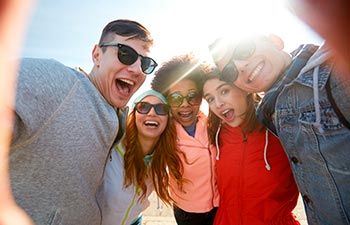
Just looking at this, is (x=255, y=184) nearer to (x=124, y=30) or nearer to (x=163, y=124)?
(x=163, y=124)

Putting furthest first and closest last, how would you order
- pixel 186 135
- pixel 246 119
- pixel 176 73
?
pixel 176 73
pixel 186 135
pixel 246 119

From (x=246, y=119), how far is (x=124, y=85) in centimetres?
145

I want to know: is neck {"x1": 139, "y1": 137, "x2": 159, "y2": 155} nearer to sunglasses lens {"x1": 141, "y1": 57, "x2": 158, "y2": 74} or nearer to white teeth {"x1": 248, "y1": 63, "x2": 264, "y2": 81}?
sunglasses lens {"x1": 141, "y1": 57, "x2": 158, "y2": 74}

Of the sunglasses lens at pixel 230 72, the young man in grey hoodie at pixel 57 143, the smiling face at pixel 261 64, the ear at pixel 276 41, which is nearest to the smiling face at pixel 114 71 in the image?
the young man in grey hoodie at pixel 57 143

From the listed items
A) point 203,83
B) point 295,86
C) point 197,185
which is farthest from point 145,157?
point 295,86

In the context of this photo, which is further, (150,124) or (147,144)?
(147,144)

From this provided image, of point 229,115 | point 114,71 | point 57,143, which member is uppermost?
point 114,71

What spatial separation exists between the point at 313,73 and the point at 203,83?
170 centimetres

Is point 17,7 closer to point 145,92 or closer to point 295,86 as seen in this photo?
point 295,86

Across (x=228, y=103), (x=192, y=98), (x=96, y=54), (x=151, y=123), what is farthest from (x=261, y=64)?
(x=96, y=54)

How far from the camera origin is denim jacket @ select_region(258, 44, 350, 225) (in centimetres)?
142

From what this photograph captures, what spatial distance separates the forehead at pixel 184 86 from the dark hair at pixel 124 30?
0.90 metres

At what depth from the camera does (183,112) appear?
326cm

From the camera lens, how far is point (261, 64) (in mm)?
2240
